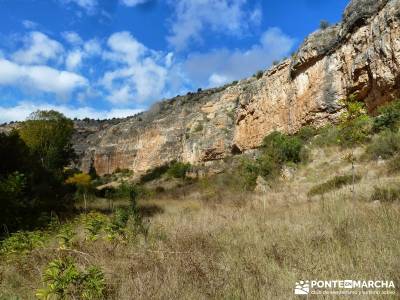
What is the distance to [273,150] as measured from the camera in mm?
21688

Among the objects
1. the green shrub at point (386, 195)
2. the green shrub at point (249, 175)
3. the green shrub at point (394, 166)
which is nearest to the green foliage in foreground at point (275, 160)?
the green shrub at point (249, 175)

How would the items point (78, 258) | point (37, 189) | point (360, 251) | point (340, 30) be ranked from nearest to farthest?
1. point (360, 251)
2. point (78, 258)
3. point (37, 189)
4. point (340, 30)

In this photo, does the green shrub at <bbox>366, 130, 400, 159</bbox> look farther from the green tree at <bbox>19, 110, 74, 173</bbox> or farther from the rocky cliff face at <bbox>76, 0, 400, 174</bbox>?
the green tree at <bbox>19, 110, 74, 173</bbox>

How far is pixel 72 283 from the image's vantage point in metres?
2.99

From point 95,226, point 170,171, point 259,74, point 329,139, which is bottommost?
point 95,226

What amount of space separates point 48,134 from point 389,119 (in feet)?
115

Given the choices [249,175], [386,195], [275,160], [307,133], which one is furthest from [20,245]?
[307,133]

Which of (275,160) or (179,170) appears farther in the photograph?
(179,170)

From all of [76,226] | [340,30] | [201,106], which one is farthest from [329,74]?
[201,106]

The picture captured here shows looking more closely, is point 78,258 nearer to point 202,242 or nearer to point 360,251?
point 202,242

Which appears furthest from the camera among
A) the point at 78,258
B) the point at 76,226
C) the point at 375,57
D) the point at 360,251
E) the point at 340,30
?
the point at 340,30

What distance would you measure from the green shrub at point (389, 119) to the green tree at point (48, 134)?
98.6ft

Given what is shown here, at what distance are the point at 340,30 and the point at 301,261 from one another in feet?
78.7

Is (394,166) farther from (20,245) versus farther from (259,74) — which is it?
(259,74)
